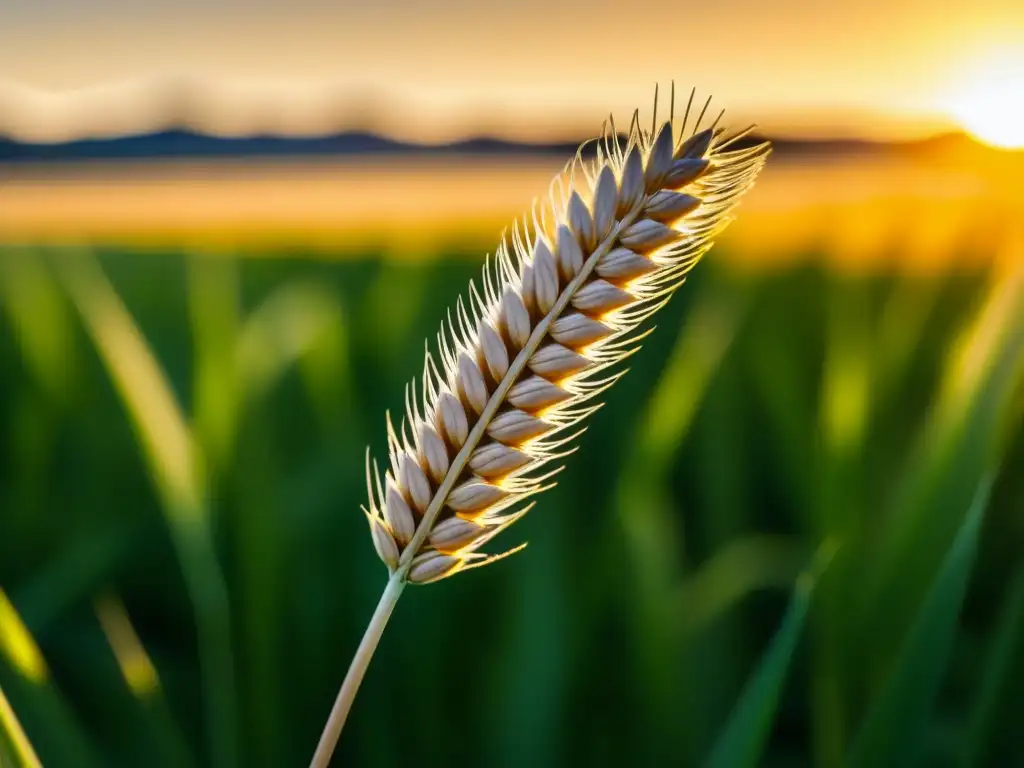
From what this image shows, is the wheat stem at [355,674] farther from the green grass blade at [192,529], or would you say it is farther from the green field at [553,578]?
the green grass blade at [192,529]

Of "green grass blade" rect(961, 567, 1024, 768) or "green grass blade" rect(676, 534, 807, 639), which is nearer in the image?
"green grass blade" rect(961, 567, 1024, 768)

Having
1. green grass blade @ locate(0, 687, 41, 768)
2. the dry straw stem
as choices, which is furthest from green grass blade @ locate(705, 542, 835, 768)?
green grass blade @ locate(0, 687, 41, 768)

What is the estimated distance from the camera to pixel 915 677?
62cm

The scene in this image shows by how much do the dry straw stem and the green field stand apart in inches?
8.7

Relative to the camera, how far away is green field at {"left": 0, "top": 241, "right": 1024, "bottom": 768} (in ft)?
2.56

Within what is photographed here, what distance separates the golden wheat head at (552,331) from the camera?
1.25ft

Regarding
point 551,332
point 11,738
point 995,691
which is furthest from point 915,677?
point 11,738

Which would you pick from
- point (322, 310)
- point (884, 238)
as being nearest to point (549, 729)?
point (322, 310)

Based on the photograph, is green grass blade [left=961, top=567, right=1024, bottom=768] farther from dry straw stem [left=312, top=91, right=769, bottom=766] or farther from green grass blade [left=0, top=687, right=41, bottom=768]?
green grass blade [left=0, top=687, right=41, bottom=768]

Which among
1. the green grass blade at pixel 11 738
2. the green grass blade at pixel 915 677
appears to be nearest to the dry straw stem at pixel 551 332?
the green grass blade at pixel 11 738

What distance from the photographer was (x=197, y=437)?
1.01m

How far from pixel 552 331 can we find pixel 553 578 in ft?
2.03

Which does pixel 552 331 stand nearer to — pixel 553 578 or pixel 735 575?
pixel 553 578

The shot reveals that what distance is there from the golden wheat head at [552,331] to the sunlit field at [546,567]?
216mm
